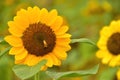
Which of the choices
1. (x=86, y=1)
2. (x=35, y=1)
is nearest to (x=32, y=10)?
(x=86, y=1)

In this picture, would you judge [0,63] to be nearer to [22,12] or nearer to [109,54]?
[109,54]

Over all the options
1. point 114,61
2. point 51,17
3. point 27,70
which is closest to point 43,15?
point 51,17

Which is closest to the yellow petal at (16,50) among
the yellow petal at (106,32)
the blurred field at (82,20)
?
the yellow petal at (106,32)

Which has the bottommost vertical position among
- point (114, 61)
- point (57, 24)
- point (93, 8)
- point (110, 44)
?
point (57, 24)

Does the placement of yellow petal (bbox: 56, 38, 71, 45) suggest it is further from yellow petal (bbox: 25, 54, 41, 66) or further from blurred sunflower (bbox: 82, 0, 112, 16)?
blurred sunflower (bbox: 82, 0, 112, 16)

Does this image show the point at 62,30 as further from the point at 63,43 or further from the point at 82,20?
the point at 82,20

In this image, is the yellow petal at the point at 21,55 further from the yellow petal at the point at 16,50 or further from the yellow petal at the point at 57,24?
the yellow petal at the point at 57,24

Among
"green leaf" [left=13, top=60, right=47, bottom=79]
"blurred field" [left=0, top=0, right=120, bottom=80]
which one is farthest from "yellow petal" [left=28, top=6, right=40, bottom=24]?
"blurred field" [left=0, top=0, right=120, bottom=80]
